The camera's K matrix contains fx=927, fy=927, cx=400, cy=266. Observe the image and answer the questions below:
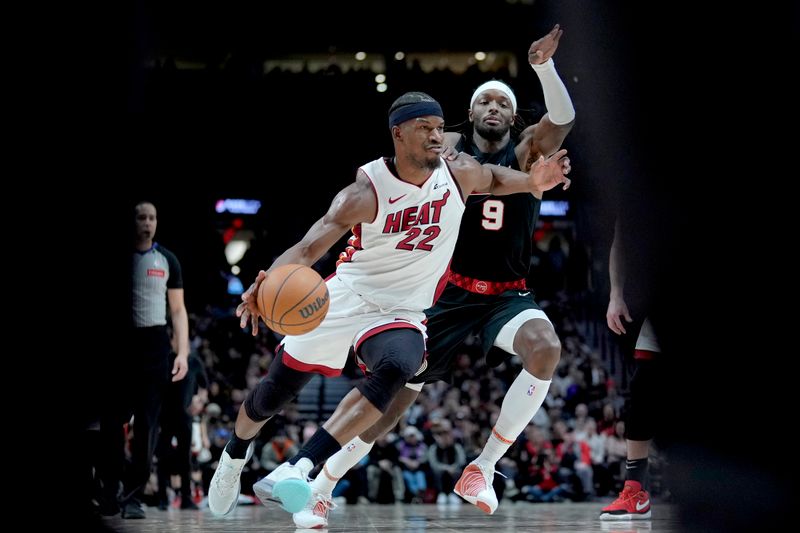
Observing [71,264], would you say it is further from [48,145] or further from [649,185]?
[649,185]

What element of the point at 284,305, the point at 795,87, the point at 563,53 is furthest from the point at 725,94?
the point at 563,53

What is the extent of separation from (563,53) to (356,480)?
699cm

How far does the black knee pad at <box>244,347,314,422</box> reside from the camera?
15.9 feet

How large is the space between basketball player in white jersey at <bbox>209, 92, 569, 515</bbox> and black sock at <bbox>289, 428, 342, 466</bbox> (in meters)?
0.03

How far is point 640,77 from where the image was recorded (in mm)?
4715

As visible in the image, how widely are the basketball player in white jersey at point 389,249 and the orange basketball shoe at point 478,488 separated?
0.82m

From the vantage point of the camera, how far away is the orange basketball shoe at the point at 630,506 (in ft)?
19.1

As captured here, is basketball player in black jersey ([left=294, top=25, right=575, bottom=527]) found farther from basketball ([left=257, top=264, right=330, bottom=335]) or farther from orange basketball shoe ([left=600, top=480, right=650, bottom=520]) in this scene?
basketball ([left=257, top=264, right=330, bottom=335])

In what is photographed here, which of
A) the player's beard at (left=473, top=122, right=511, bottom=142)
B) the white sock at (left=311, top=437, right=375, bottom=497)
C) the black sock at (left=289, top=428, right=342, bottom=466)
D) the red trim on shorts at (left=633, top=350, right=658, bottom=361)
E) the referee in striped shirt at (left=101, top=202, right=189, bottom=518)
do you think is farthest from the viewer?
the referee in striped shirt at (left=101, top=202, right=189, bottom=518)

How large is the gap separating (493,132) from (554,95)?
0.49m

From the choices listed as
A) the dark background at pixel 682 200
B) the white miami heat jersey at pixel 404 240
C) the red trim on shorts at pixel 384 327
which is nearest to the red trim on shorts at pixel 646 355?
the dark background at pixel 682 200

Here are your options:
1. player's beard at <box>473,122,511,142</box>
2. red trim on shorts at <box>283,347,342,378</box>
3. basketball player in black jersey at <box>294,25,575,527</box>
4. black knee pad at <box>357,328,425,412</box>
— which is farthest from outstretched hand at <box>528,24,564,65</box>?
red trim on shorts at <box>283,347,342,378</box>

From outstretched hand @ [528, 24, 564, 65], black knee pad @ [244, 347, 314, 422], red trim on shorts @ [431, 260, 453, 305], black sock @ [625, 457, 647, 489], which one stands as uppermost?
outstretched hand @ [528, 24, 564, 65]

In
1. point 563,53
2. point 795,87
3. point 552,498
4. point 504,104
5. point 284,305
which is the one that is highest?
point 563,53
